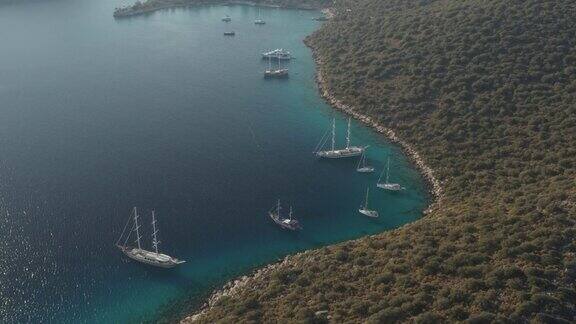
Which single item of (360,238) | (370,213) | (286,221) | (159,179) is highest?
(159,179)

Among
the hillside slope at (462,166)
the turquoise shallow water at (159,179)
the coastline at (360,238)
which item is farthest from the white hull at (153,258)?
the hillside slope at (462,166)

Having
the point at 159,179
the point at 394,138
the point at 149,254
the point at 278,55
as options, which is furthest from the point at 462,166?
the point at 278,55

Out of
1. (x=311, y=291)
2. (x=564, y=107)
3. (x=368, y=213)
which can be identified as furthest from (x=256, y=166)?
(x=564, y=107)

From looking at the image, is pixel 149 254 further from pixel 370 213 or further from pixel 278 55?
pixel 278 55

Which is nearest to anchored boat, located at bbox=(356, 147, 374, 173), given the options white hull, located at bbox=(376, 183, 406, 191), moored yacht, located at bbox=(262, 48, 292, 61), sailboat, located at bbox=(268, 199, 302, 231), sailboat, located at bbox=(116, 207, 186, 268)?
white hull, located at bbox=(376, 183, 406, 191)

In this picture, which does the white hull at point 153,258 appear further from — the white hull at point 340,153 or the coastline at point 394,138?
the coastline at point 394,138
